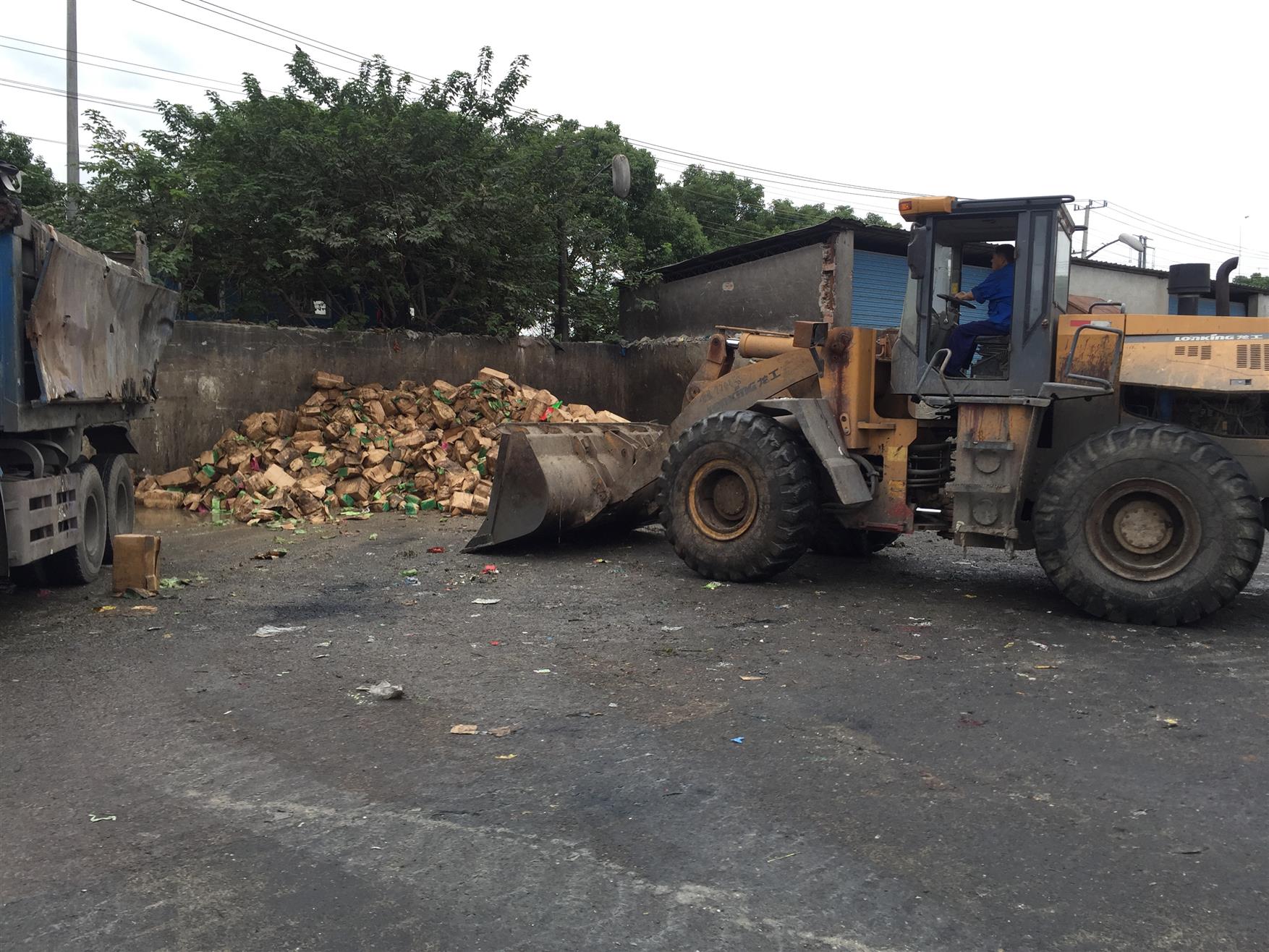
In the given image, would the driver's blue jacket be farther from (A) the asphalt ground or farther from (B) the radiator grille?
(A) the asphalt ground

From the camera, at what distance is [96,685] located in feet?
17.4

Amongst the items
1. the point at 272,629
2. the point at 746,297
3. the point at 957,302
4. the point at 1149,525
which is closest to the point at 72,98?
the point at 746,297

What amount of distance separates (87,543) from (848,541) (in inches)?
247

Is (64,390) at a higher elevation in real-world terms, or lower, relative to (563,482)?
higher

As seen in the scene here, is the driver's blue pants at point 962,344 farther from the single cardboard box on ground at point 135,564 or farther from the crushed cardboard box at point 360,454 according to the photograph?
the single cardboard box on ground at point 135,564

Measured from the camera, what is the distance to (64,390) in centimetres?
710

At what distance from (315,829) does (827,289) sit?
16.4m

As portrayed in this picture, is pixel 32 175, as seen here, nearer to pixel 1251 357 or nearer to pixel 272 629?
pixel 272 629

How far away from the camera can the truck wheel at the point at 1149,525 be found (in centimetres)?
617

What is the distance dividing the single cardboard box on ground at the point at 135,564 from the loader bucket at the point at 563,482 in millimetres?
2786

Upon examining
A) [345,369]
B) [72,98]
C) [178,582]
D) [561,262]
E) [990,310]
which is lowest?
[178,582]

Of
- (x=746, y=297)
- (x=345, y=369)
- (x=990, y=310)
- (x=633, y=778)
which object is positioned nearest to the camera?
(x=633, y=778)

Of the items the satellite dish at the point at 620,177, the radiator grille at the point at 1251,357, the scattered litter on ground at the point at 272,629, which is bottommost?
the scattered litter on ground at the point at 272,629

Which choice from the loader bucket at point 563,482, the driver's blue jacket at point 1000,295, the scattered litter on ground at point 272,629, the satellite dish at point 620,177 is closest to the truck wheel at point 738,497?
the loader bucket at point 563,482
